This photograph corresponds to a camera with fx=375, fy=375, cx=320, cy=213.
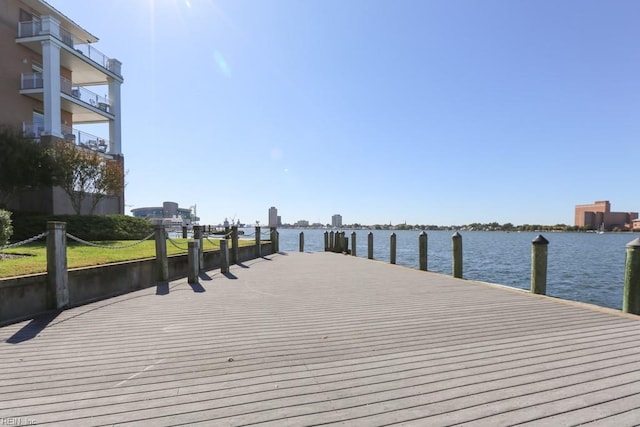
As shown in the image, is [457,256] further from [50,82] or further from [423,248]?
[50,82]

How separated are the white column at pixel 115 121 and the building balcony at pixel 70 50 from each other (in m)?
0.76

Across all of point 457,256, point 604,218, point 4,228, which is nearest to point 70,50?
point 4,228

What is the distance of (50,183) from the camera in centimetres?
1997

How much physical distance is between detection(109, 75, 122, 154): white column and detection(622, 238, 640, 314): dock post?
30.7m

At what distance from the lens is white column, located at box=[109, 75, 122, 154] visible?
2864 centimetres

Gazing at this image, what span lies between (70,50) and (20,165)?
33.3 ft

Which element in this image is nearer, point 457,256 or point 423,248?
point 457,256

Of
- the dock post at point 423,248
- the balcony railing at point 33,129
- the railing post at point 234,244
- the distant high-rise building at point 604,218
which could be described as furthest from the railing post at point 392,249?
the distant high-rise building at point 604,218

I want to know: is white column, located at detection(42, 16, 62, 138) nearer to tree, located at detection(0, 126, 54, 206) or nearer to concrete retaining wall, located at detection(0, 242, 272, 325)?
tree, located at detection(0, 126, 54, 206)

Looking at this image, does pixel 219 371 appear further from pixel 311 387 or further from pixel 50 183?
pixel 50 183

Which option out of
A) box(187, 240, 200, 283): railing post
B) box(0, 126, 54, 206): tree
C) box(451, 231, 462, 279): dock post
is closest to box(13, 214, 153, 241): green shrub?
box(0, 126, 54, 206): tree

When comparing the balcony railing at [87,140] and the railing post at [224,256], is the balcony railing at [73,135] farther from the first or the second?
the railing post at [224,256]

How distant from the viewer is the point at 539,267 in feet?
26.2

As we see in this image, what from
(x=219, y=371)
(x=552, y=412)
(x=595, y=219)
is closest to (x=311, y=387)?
(x=219, y=371)
